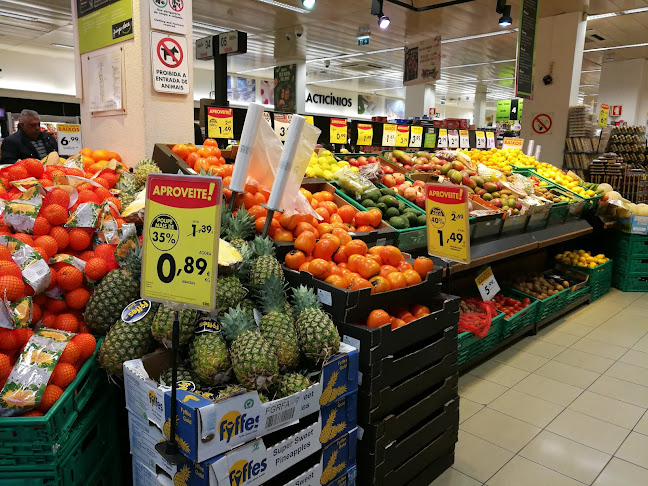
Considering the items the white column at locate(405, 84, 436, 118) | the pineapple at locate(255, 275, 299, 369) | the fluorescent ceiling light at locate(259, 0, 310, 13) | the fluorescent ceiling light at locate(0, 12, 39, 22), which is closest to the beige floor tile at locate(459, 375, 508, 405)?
the pineapple at locate(255, 275, 299, 369)

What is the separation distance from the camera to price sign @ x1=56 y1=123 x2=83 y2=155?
14.3 feet

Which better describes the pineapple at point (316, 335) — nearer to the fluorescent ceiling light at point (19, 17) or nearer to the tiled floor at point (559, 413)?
the tiled floor at point (559, 413)

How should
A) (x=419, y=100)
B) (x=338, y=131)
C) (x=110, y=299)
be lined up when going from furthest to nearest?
(x=419, y=100) < (x=338, y=131) < (x=110, y=299)

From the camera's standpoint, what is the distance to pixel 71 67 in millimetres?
14641

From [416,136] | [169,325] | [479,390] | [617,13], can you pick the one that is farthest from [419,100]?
[169,325]

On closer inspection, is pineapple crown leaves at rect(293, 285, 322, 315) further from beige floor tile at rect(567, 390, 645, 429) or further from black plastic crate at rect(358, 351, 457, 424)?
beige floor tile at rect(567, 390, 645, 429)

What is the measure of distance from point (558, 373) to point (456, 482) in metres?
1.80

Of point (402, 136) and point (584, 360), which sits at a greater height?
point (402, 136)

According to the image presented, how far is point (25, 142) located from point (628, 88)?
15756 mm

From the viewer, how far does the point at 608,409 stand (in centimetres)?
333

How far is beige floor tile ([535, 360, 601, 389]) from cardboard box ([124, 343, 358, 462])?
2.54 meters

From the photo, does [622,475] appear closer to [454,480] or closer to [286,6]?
[454,480]

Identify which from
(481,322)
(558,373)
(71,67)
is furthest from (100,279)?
(71,67)

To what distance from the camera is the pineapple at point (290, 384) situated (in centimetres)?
175
